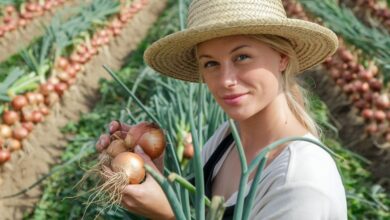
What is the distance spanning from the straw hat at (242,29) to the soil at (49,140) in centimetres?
184

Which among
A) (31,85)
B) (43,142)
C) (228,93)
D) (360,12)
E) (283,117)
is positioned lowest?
(360,12)

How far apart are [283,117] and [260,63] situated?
0.57ft

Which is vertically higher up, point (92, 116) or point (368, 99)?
point (92, 116)

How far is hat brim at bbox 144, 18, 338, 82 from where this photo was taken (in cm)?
113

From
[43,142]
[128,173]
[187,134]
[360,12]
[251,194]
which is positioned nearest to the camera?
[251,194]

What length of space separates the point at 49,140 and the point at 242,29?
9.01 feet

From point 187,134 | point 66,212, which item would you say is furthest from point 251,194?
point 66,212

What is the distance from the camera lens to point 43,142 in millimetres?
3566

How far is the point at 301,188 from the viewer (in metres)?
1.05

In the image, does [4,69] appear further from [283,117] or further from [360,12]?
[360,12]

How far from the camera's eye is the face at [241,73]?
1.17 metres

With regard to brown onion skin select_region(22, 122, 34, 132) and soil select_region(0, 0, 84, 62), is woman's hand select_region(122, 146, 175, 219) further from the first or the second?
soil select_region(0, 0, 84, 62)

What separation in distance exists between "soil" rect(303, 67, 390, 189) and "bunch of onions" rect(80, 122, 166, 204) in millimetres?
2074

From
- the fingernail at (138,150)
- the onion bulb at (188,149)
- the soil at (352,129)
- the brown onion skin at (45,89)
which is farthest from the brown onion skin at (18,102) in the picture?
the fingernail at (138,150)
